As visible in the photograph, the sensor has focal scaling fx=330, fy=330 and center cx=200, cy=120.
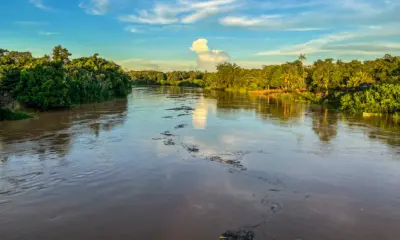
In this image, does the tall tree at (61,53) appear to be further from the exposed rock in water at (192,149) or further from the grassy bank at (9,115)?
the exposed rock in water at (192,149)

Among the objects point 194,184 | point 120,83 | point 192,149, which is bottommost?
point 194,184

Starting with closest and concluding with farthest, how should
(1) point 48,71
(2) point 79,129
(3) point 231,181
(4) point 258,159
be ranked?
(3) point 231,181 → (4) point 258,159 → (2) point 79,129 → (1) point 48,71

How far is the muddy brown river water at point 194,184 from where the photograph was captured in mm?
10352

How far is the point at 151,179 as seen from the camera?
14922 millimetres

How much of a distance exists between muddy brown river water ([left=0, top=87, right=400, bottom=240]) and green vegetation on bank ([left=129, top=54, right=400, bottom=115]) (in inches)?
756

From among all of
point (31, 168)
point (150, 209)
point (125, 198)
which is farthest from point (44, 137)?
point (150, 209)

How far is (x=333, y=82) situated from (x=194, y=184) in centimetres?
5862

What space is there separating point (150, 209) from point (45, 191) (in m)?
4.62

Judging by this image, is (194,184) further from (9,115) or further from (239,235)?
(9,115)

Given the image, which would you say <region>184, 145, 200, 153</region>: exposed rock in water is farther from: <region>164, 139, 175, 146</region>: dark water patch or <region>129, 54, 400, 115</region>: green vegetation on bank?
<region>129, 54, 400, 115</region>: green vegetation on bank

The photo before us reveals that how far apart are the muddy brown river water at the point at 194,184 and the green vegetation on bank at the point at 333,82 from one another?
19210mm

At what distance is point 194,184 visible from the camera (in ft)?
47.1

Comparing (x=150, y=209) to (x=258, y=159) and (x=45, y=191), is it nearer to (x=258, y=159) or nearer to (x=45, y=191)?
(x=45, y=191)

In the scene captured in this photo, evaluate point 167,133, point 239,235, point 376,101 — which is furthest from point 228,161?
point 376,101
